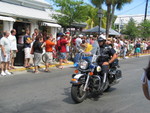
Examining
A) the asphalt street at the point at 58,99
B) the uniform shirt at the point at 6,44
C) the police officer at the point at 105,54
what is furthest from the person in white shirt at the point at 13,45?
the police officer at the point at 105,54

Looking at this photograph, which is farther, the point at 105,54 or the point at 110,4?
the point at 110,4

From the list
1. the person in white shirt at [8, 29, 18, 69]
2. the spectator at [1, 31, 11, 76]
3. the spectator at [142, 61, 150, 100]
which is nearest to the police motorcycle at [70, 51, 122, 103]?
the spectator at [142, 61, 150, 100]

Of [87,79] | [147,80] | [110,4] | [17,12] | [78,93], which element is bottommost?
[78,93]

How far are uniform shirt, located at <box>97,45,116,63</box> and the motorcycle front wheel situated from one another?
1.07m

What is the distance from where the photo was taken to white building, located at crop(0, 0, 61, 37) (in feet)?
44.1

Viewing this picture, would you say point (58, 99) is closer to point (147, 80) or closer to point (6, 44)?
point (147, 80)

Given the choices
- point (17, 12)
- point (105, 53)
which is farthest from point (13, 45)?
point (105, 53)

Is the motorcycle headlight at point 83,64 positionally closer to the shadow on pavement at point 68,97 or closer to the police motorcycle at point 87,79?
the police motorcycle at point 87,79

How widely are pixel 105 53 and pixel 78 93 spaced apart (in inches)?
58.2

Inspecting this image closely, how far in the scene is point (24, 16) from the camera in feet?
46.1

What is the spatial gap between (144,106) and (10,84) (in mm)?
4610

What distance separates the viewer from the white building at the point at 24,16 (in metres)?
13.4

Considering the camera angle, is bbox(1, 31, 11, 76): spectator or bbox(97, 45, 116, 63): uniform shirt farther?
bbox(1, 31, 11, 76): spectator

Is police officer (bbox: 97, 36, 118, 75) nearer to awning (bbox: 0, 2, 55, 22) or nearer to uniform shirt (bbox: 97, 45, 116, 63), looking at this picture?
uniform shirt (bbox: 97, 45, 116, 63)
